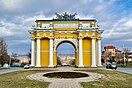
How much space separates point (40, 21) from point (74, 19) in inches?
267

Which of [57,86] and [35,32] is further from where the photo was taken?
[35,32]

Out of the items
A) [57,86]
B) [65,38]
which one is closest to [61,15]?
[65,38]

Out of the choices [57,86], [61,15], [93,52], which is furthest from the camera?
[61,15]

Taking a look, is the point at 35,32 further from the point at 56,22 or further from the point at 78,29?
the point at 78,29

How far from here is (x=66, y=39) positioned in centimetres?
3975

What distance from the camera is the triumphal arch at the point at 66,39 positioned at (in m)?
38.6

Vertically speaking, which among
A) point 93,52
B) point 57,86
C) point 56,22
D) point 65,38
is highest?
point 56,22

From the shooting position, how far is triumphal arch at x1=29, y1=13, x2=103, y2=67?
127ft

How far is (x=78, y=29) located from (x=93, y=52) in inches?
205

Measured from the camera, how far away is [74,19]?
40.1 meters

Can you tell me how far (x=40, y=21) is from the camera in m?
40.2

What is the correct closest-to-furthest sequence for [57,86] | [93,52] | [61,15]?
1. [57,86]
2. [93,52]
3. [61,15]

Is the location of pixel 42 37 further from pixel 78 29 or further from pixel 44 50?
pixel 78 29

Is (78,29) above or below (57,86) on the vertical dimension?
above
